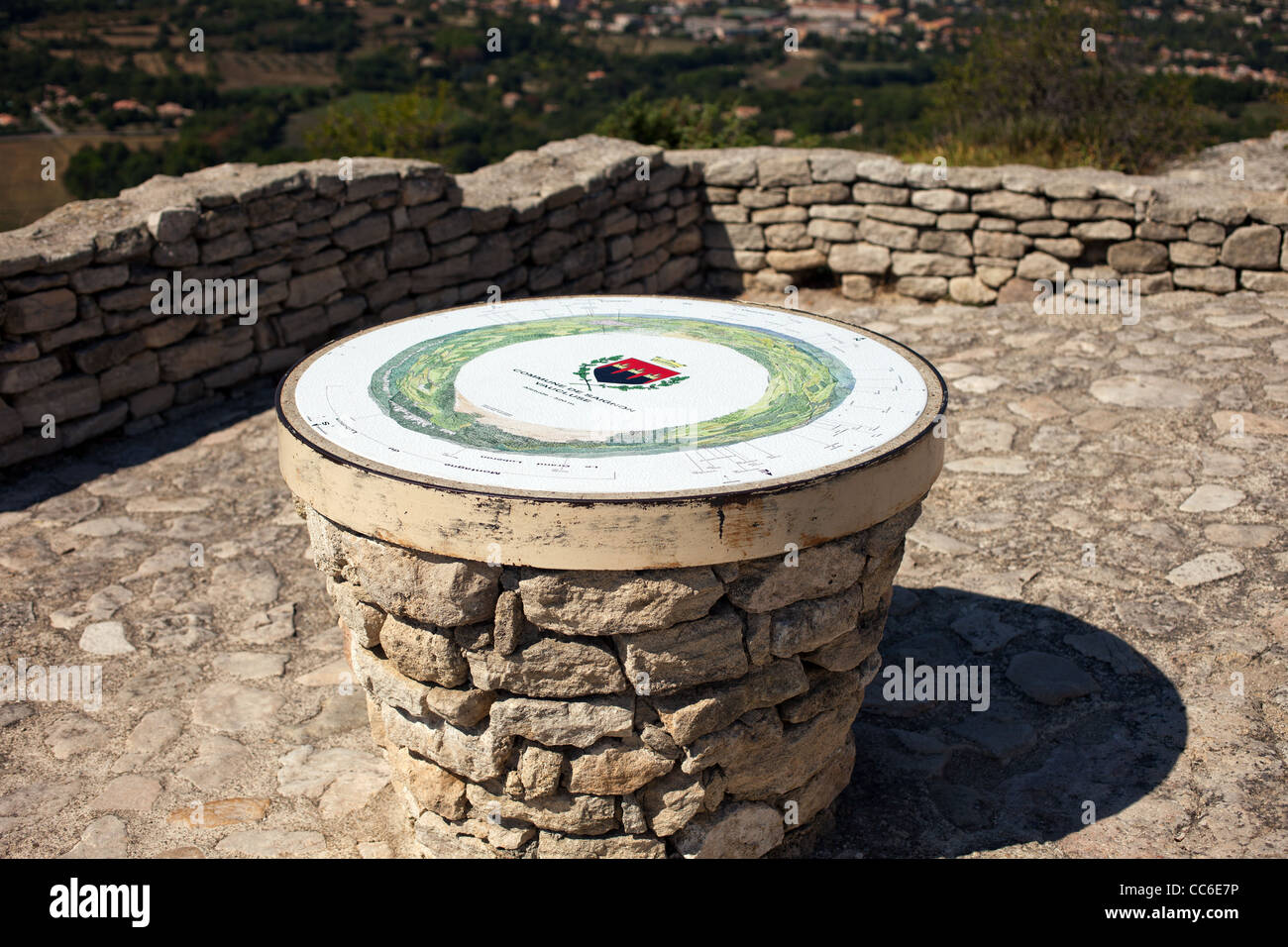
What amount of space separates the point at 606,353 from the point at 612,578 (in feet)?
3.72

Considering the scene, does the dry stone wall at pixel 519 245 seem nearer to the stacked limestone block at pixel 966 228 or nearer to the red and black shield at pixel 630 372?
the stacked limestone block at pixel 966 228

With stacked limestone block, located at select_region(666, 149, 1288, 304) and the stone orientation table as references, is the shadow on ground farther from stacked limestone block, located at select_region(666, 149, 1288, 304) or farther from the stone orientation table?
stacked limestone block, located at select_region(666, 149, 1288, 304)

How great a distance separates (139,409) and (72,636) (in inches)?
73.6

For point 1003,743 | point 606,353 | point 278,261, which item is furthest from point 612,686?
point 278,261

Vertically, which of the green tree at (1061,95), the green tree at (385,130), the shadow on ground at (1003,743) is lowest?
the shadow on ground at (1003,743)

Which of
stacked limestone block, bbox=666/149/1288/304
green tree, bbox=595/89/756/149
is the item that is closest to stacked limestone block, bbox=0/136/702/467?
stacked limestone block, bbox=666/149/1288/304

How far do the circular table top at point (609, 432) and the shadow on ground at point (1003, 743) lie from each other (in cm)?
111

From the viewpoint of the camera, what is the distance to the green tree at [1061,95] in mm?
9031

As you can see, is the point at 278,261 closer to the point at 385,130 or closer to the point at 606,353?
the point at 606,353

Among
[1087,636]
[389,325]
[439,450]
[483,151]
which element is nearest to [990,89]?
[483,151]

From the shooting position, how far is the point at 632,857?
9.71ft

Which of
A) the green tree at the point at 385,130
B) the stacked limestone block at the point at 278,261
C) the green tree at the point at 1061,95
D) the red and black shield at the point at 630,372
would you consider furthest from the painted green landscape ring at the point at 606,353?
the green tree at the point at 385,130

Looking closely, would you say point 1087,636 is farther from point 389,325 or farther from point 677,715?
point 389,325

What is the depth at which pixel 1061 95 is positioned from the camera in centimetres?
978
